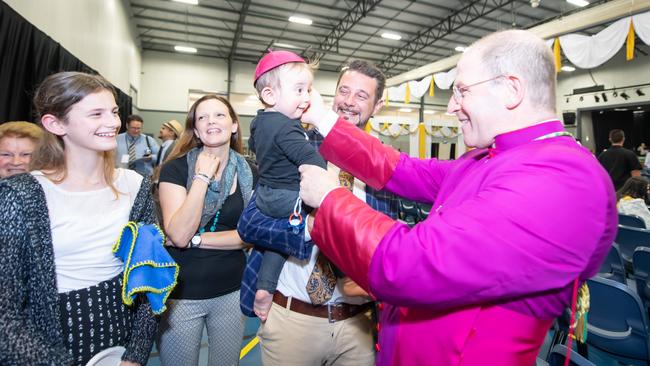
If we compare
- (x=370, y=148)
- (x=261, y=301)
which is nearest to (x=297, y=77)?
(x=370, y=148)

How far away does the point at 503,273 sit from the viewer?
834mm

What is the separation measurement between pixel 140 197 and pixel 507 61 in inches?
61.3

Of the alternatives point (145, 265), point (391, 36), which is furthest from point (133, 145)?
point (391, 36)

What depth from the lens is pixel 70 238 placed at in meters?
1.40

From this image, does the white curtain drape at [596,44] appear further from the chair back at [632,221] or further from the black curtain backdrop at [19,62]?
the black curtain backdrop at [19,62]

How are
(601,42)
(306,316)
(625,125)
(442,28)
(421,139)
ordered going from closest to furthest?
(306,316), (601,42), (442,28), (625,125), (421,139)

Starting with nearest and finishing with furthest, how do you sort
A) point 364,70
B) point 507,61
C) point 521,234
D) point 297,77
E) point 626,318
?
point 521,234, point 507,61, point 297,77, point 364,70, point 626,318

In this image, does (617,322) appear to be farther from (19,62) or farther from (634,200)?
(19,62)

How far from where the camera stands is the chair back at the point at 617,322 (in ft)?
7.97

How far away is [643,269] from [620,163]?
4815 millimetres

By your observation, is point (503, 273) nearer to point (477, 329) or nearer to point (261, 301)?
point (477, 329)

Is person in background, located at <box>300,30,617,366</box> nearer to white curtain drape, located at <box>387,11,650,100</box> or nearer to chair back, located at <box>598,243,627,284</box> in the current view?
chair back, located at <box>598,243,627,284</box>

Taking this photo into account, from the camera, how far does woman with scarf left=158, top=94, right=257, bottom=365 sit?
1.84 m

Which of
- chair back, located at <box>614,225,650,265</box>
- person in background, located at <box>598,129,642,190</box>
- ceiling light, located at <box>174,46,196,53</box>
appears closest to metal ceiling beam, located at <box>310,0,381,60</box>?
ceiling light, located at <box>174,46,196,53</box>
